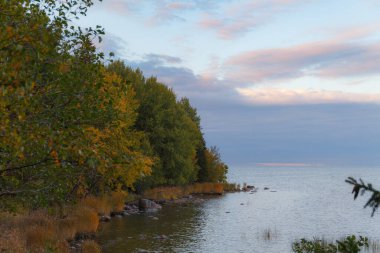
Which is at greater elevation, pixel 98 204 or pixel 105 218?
pixel 98 204

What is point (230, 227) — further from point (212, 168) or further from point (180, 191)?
point (212, 168)

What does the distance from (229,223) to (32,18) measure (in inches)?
1381

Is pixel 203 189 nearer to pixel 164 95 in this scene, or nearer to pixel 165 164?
pixel 165 164

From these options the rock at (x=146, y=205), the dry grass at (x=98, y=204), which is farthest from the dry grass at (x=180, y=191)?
the dry grass at (x=98, y=204)

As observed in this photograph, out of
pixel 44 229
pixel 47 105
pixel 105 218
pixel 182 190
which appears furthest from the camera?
pixel 182 190

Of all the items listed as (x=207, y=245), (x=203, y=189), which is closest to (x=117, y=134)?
(x=207, y=245)

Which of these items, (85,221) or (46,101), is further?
(85,221)

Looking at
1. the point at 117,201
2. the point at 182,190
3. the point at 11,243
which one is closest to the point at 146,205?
the point at 117,201

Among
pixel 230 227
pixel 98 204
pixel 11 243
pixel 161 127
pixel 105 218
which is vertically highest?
pixel 161 127

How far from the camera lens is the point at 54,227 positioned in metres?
29.3

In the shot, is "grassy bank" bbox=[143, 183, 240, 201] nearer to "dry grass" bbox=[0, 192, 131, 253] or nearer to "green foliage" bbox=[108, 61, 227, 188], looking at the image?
"green foliage" bbox=[108, 61, 227, 188]

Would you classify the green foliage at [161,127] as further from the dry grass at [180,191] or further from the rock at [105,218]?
the rock at [105,218]

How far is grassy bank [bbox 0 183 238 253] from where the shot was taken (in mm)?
22188

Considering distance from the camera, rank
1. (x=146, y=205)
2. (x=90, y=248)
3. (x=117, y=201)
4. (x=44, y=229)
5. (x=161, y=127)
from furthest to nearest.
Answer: (x=161, y=127) < (x=146, y=205) < (x=117, y=201) < (x=44, y=229) < (x=90, y=248)
